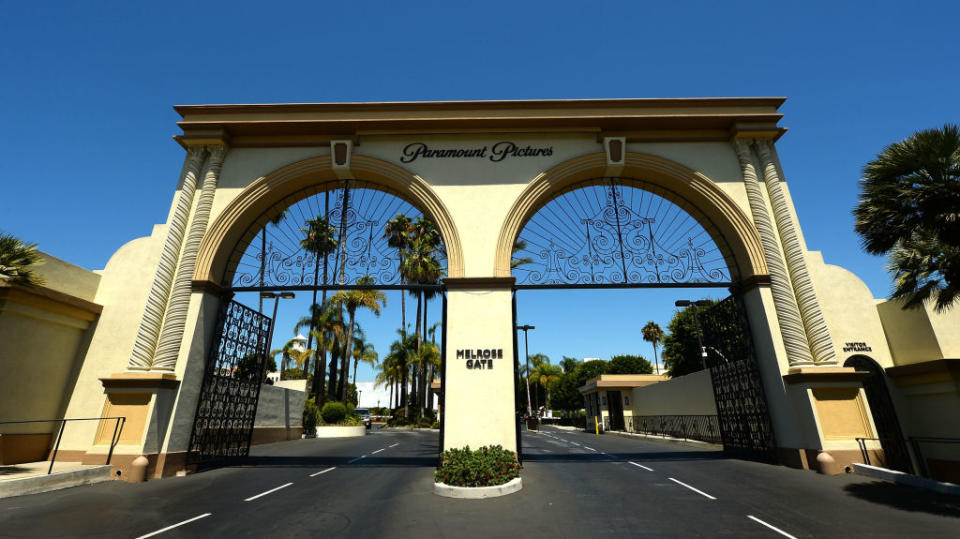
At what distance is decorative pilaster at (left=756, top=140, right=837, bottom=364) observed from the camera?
37.6 feet

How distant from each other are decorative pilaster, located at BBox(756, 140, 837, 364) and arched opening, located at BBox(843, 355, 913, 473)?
11.6 feet

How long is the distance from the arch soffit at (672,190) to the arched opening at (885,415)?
16.7 feet

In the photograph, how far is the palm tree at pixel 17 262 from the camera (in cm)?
1055

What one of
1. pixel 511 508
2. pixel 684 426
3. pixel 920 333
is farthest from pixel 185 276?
pixel 684 426

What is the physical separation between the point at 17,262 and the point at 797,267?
20608mm

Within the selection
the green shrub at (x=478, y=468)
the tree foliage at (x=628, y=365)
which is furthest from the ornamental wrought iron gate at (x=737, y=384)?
the tree foliage at (x=628, y=365)

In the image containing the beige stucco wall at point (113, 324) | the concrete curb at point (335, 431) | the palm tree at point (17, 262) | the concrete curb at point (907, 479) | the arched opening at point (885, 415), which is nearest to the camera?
the concrete curb at point (907, 479)

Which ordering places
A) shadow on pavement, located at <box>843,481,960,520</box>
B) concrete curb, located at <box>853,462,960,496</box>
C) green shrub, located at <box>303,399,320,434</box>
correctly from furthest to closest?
1. green shrub, located at <box>303,399,320,434</box>
2. concrete curb, located at <box>853,462,960,496</box>
3. shadow on pavement, located at <box>843,481,960,520</box>

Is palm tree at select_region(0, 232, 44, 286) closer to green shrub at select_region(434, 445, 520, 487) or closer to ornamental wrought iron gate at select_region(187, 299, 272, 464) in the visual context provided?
ornamental wrought iron gate at select_region(187, 299, 272, 464)

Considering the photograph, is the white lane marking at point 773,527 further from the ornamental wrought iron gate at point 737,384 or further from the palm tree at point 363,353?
the palm tree at point 363,353

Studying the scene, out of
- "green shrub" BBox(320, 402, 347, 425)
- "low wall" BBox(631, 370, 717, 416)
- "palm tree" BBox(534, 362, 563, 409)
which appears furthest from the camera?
"palm tree" BBox(534, 362, 563, 409)

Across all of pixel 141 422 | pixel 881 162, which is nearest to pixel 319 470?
pixel 141 422

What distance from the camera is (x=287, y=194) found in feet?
46.4

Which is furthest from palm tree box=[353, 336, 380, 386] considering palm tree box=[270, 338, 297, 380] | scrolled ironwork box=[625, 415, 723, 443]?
scrolled ironwork box=[625, 415, 723, 443]
